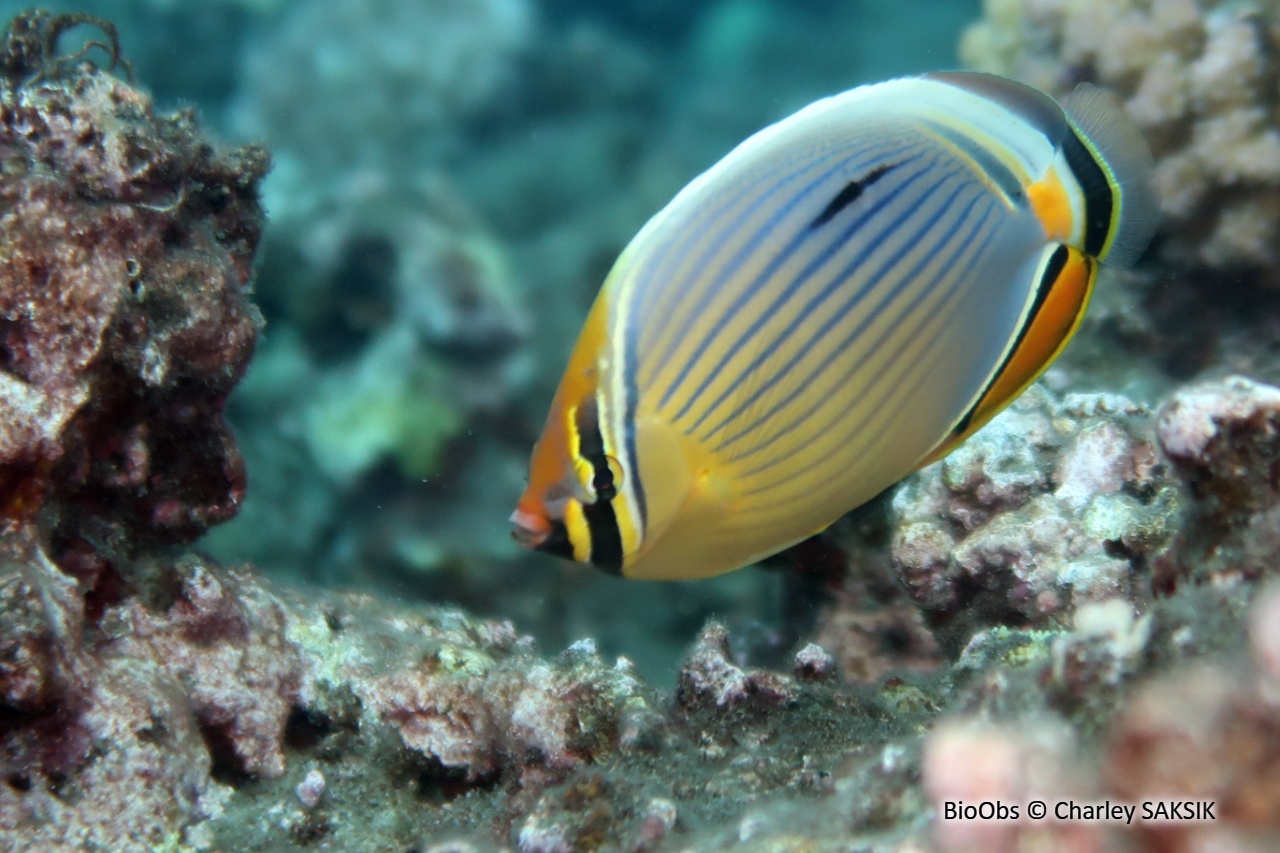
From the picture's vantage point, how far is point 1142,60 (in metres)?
4.10

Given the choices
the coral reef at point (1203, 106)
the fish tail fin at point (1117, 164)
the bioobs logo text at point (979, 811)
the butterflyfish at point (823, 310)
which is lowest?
the bioobs logo text at point (979, 811)

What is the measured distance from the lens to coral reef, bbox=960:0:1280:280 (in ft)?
12.7

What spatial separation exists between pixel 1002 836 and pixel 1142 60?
410 cm

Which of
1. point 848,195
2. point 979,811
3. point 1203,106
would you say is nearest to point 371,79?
point 1203,106

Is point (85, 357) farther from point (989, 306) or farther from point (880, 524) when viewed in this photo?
point (880, 524)

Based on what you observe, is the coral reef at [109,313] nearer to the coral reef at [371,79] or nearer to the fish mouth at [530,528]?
the fish mouth at [530,528]

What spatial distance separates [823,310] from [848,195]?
187 mm

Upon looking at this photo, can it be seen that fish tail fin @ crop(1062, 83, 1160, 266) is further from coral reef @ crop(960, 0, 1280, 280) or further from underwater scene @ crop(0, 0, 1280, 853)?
coral reef @ crop(960, 0, 1280, 280)

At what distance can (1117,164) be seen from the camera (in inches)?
60.9

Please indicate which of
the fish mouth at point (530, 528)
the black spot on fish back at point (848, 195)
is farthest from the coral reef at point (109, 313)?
the black spot on fish back at point (848, 195)

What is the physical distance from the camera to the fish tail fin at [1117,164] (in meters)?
1.54

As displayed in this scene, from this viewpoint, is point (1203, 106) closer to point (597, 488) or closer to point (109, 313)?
point (597, 488)

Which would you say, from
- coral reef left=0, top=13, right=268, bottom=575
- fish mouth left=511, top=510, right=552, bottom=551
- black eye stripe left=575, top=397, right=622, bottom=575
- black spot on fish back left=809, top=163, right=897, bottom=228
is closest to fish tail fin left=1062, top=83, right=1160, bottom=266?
black spot on fish back left=809, top=163, right=897, bottom=228

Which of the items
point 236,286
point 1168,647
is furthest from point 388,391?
point 1168,647
